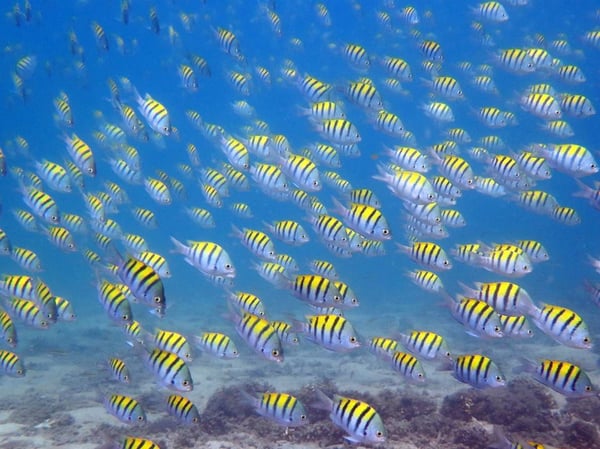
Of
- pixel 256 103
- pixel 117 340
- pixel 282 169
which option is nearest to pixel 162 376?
pixel 282 169

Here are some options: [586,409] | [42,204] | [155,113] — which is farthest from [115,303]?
[586,409]

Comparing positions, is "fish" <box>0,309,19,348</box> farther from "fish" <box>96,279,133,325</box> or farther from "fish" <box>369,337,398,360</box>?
"fish" <box>369,337,398,360</box>

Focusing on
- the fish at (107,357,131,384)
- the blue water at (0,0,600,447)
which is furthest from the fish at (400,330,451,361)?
the fish at (107,357,131,384)

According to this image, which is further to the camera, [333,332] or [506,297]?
[506,297]

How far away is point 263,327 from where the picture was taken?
557 cm

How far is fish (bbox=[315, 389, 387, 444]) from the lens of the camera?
490 cm

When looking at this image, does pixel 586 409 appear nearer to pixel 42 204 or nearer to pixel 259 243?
pixel 259 243

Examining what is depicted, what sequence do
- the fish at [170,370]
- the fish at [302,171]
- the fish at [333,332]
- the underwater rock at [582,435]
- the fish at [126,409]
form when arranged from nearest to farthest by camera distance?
the fish at [170,370], the fish at [333,332], the fish at [126,409], the underwater rock at [582,435], the fish at [302,171]

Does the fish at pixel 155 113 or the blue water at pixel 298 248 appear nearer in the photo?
the fish at pixel 155 113

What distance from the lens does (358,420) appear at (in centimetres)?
494

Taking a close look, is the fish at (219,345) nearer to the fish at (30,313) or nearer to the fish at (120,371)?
the fish at (120,371)

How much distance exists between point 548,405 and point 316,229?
204 inches

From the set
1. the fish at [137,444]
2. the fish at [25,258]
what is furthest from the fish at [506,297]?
the fish at [25,258]

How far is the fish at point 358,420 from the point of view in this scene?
4898 millimetres
